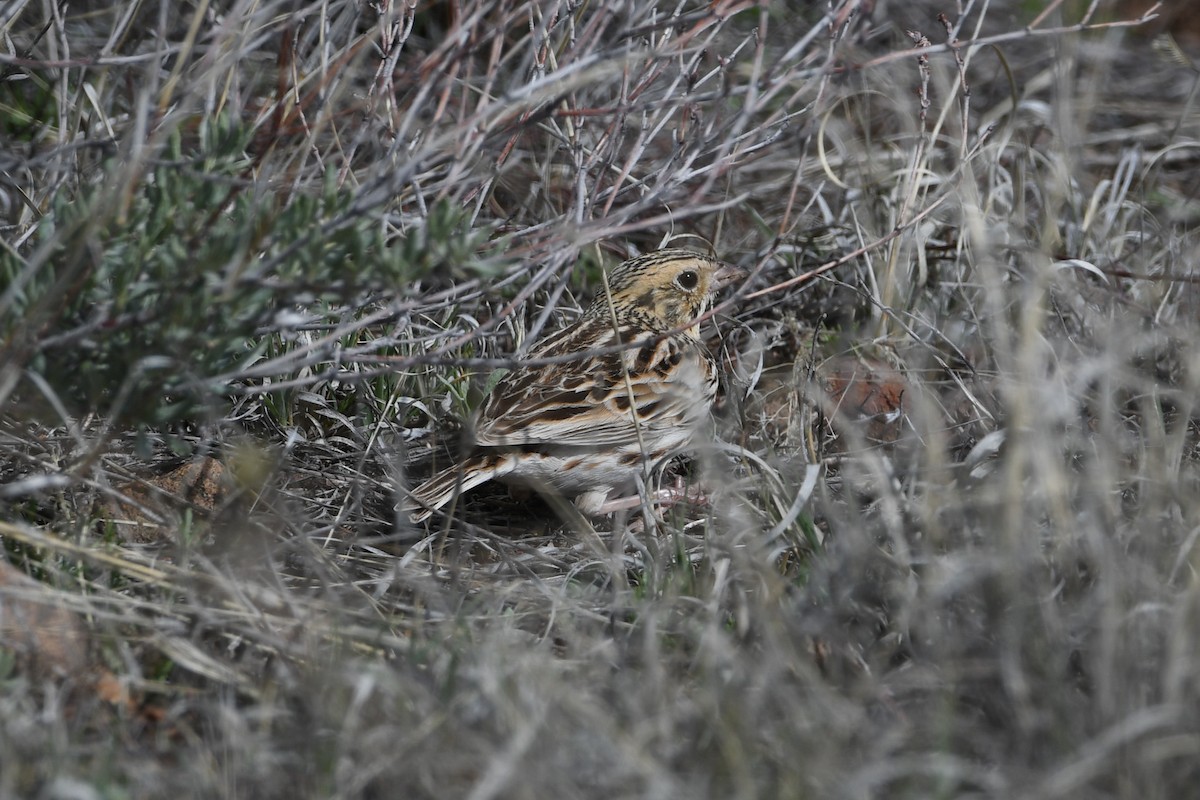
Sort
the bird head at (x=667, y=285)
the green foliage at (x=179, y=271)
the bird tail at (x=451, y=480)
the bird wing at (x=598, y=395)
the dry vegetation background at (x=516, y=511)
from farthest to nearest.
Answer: the bird head at (x=667, y=285), the bird wing at (x=598, y=395), the bird tail at (x=451, y=480), the green foliage at (x=179, y=271), the dry vegetation background at (x=516, y=511)

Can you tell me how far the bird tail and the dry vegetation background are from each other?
0.11 metres

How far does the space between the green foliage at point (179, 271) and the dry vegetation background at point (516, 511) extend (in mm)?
13

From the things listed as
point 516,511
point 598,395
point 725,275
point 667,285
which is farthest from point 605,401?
point 725,275

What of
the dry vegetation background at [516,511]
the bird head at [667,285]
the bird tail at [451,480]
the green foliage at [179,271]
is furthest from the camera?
the bird head at [667,285]

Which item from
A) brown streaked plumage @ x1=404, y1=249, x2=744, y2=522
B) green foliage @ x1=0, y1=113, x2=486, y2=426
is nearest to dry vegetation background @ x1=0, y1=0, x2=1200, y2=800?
green foliage @ x1=0, y1=113, x2=486, y2=426

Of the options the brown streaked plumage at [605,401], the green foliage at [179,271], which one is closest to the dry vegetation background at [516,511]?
the green foliage at [179,271]

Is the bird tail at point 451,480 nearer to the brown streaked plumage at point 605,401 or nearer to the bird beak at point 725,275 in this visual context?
the brown streaked plumage at point 605,401

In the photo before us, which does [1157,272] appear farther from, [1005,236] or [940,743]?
[940,743]

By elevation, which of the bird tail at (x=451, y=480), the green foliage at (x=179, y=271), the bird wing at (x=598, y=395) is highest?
the green foliage at (x=179, y=271)

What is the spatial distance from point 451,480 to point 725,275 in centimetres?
155

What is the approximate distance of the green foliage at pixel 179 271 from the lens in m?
3.30

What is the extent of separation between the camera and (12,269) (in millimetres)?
3371

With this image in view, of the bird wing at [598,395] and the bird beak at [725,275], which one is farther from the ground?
the bird beak at [725,275]

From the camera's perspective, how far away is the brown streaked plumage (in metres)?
4.45
